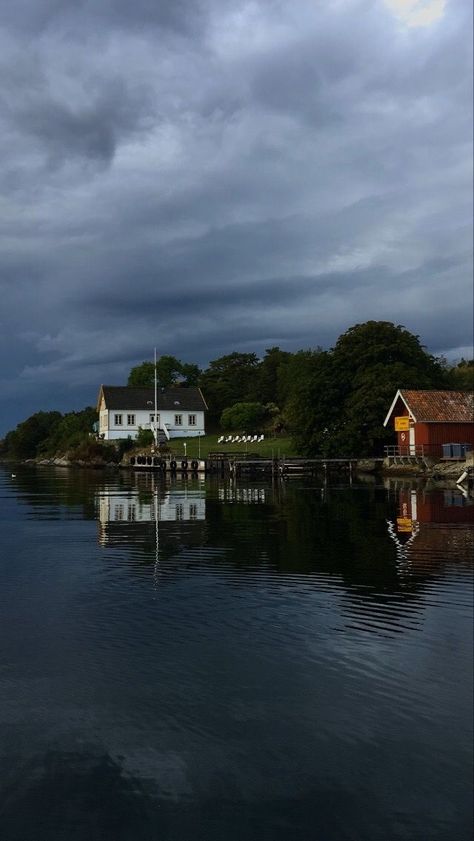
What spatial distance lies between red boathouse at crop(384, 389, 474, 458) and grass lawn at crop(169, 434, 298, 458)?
13922 mm

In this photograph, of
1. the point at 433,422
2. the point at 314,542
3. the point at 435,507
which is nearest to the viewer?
the point at 314,542

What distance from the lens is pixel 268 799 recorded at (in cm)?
693

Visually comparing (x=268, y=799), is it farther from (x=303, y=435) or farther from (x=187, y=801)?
(x=303, y=435)

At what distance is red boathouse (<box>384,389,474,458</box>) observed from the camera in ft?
184

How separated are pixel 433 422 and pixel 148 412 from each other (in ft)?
155

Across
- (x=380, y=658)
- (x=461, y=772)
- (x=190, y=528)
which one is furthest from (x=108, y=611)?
(x=190, y=528)

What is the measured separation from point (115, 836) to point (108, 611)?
7.12m

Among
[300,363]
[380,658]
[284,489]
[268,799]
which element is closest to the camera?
[268,799]

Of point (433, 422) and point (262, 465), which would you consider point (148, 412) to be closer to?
point (262, 465)

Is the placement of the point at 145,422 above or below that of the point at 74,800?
above

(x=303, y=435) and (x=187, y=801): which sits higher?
(x=303, y=435)

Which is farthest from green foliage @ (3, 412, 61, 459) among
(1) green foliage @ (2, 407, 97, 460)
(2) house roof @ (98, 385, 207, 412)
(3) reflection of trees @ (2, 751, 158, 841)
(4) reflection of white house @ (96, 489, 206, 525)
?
(3) reflection of trees @ (2, 751, 158, 841)

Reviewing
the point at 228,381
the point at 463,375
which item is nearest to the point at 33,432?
the point at 228,381

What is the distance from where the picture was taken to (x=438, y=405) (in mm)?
57156
